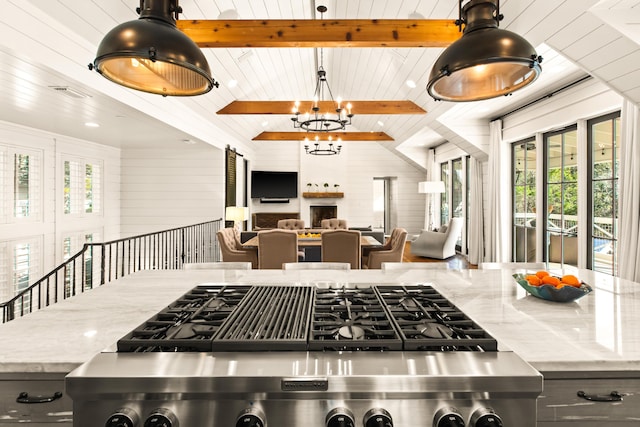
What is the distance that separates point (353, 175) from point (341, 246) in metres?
6.91

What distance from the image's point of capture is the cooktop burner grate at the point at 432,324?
1091 mm

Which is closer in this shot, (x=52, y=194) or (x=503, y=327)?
(x=503, y=327)

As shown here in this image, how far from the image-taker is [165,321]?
132cm

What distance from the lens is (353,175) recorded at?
449 inches

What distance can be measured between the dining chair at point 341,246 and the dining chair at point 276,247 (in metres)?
0.38

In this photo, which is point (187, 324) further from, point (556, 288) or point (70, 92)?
point (70, 92)

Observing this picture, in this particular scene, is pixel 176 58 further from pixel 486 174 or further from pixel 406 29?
pixel 486 174

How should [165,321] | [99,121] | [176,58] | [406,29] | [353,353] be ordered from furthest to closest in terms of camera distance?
[99,121] → [406,29] → [165,321] → [176,58] → [353,353]

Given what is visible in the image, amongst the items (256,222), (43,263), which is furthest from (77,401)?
(256,222)

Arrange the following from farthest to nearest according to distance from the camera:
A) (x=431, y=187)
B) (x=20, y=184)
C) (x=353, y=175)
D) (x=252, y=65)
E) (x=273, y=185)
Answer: (x=353, y=175)
(x=273, y=185)
(x=431, y=187)
(x=252, y=65)
(x=20, y=184)

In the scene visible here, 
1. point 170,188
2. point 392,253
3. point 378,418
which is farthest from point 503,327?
point 170,188

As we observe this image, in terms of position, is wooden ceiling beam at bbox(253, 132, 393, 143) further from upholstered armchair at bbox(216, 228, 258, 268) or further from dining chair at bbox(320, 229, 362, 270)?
dining chair at bbox(320, 229, 362, 270)

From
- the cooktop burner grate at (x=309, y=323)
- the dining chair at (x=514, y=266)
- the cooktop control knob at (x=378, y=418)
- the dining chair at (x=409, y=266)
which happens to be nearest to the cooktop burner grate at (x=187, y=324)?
the cooktop burner grate at (x=309, y=323)

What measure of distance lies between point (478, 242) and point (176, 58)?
7131 millimetres
